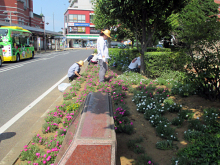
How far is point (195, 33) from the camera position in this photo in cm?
481

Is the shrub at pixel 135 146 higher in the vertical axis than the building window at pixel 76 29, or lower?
lower

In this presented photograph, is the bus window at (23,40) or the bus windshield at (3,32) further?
the bus window at (23,40)

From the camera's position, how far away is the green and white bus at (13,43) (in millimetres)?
17734

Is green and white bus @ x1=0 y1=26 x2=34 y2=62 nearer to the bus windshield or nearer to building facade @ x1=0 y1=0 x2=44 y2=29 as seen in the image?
the bus windshield

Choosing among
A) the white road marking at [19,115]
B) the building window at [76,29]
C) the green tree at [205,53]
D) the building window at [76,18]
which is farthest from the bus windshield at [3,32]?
the building window at [76,18]

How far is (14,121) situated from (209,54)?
15.2 feet

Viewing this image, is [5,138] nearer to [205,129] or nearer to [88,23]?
[205,129]

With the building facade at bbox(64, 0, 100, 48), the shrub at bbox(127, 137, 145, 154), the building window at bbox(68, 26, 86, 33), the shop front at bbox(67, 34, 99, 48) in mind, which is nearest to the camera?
the shrub at bbox(127, 137, 145, 154)

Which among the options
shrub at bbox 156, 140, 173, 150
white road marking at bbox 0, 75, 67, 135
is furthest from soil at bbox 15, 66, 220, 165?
white road marking at bbox 0, 75, 67, 135

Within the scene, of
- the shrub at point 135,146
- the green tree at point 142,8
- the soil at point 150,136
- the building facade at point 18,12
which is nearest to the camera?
the soil at point 150,136

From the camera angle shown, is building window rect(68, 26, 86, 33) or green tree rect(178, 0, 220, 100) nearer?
green tree rect(178, 0, 220, 100)

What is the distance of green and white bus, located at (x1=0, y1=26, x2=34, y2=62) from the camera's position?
17.7 meters

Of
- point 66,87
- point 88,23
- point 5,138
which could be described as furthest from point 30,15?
point 5,138

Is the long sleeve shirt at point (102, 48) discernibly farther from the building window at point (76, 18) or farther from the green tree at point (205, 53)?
the building window at point (76, 18)
